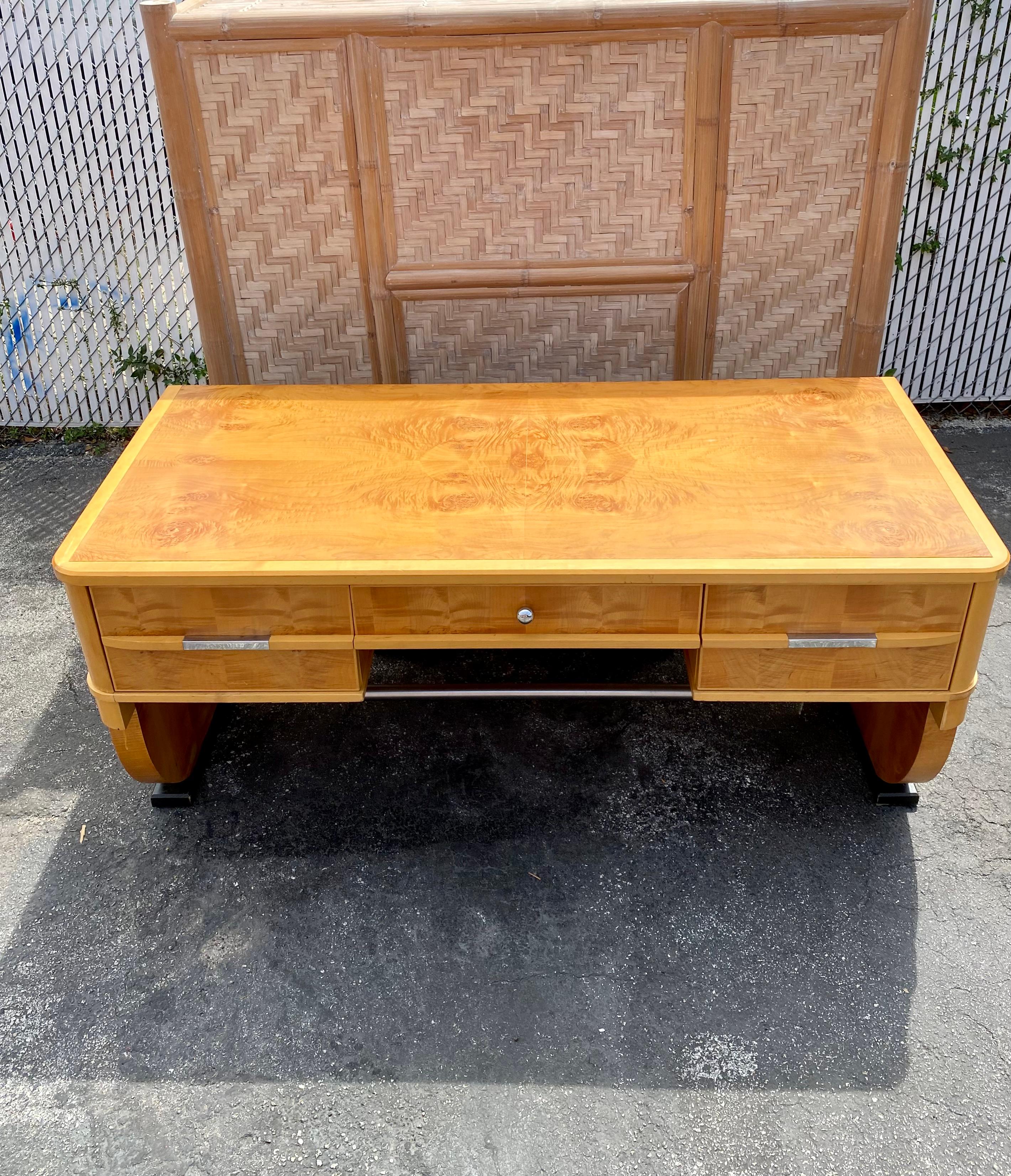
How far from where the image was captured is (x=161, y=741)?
107 inches

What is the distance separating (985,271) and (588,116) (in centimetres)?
201

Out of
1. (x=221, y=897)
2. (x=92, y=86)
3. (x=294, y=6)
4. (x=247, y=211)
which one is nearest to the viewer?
(x=221, y=897)

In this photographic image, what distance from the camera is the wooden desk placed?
7.54ft

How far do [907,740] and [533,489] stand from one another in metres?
1.07

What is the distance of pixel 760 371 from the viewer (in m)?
3.27

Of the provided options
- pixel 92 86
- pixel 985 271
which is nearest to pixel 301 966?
pixel 92 86

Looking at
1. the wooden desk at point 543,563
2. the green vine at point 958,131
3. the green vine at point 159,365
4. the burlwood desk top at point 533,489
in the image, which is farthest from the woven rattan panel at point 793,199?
the green vine at point 159,365

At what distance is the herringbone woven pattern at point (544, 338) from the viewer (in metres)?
3.16

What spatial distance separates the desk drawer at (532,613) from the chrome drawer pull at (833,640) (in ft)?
0.67

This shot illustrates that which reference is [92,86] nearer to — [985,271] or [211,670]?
[211,670]

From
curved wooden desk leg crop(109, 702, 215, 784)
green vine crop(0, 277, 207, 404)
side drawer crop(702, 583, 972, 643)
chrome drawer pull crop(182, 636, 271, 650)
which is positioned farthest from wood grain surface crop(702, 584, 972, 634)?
green vine crop(0, 277, 207, 404)

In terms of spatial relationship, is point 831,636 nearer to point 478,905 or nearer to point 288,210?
point 478,905

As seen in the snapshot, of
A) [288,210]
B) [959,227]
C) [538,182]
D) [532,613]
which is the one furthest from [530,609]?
[959,227]

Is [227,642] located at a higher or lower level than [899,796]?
higher
